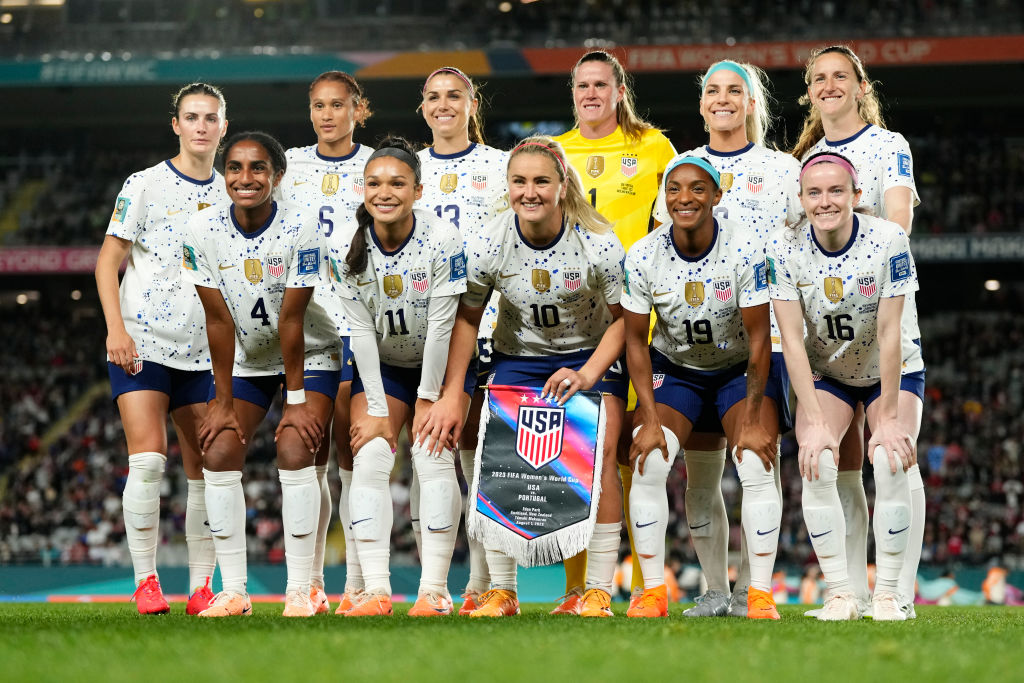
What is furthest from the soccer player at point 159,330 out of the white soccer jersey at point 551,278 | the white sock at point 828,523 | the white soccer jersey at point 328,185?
the white sock at point 828,523

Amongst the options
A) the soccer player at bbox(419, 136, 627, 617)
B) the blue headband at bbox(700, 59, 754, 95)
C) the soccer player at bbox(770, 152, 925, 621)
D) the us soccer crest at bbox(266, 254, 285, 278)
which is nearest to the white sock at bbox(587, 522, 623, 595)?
the soccer player at bbox(419, 136, 627, 617)

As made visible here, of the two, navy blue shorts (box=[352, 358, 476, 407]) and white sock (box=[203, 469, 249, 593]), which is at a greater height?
navy blue shorts (box=[352, 358, 476, 407])

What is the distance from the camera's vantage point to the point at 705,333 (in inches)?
197

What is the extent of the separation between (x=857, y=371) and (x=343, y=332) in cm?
237

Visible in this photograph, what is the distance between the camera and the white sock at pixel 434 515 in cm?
490

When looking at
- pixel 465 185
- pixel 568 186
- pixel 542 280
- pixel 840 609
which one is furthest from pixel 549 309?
pixel 840 609

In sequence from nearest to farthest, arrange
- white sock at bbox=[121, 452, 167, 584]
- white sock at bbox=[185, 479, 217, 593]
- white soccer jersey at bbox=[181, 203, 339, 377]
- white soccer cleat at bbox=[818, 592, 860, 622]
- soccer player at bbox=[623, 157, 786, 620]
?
white soccer cleat at bbox=[818, 592, 860, 622], soccer player at bbox=[623, 157, 786, 620], white soccer jersey at bbox=[181, 203, 339, 377], white sock at bbox=[121, 452, 167, 584], white sock at bbox=[185, 479, 217, 593]

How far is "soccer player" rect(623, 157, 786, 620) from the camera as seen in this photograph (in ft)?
15.7

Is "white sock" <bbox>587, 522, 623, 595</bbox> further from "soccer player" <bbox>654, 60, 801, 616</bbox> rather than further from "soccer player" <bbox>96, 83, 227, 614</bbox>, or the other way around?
"soccer player" <bbox>96, 83, 227, 614</bbox>

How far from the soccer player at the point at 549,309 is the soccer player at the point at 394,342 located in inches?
4.9

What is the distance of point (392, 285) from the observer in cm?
507

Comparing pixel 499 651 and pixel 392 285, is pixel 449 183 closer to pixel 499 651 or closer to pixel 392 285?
pixel 392 285

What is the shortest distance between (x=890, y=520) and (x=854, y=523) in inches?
22.4

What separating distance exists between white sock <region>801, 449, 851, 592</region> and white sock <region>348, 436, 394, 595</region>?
1.76 meters
